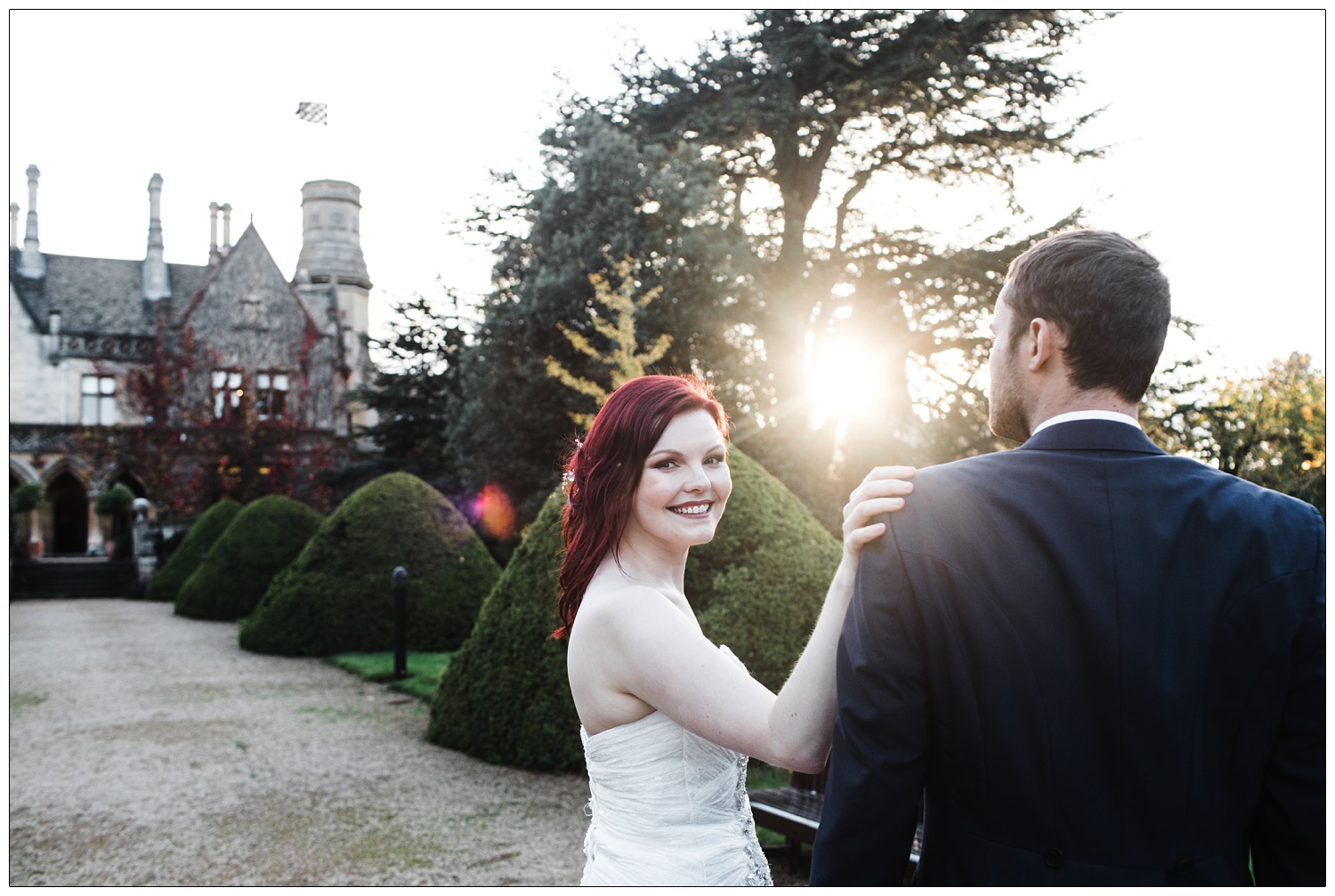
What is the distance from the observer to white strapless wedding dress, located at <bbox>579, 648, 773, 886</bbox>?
2.35 m

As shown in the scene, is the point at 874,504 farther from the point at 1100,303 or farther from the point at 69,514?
the point at 69,514

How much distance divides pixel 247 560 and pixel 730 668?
19060mm

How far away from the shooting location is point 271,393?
36.3 metres

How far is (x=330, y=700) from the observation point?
10352 millimetres

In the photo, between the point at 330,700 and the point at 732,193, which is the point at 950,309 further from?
the point at 330,700

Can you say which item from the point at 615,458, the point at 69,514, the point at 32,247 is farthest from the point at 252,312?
the point at 615,458

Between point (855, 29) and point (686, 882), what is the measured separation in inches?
710

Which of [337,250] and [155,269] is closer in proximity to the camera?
[155,269]

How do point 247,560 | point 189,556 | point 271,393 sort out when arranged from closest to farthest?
point 247,560 → point 189,556 → point 271,393

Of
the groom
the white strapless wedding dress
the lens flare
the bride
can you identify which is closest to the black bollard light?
the lens flare

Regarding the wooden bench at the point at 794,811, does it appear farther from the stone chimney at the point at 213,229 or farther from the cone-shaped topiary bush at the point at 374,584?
the stone chimney at the point at 213,229

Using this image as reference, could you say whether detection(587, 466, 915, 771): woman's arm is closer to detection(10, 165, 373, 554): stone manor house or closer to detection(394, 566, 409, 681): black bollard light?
detection(394, 566, 409, 681): black bollard light

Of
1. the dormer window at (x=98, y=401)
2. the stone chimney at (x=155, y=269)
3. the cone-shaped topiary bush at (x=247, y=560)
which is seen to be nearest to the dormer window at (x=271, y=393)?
the dormer window at (x=98, y=401)

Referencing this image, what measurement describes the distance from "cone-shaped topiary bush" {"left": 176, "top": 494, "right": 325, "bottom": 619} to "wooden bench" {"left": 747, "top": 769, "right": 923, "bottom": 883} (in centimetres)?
1469
